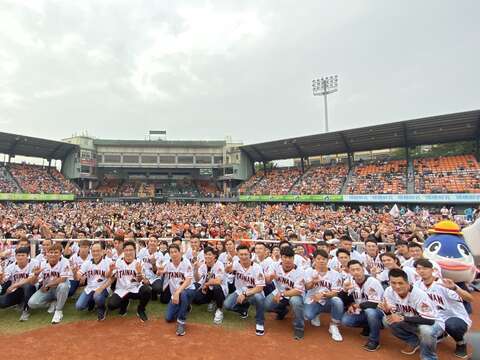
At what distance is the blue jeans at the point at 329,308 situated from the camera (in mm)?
5094

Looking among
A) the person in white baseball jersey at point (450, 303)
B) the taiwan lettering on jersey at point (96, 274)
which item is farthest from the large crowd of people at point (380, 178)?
the taiwan lettering on jersey at point (96, 274)

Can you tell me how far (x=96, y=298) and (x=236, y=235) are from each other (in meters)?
5.30

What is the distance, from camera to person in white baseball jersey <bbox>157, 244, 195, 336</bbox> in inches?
207

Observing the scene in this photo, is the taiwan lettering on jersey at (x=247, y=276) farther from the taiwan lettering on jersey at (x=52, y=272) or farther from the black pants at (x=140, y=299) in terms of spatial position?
the taiwan lettering on jersey at (x=52, y=272)

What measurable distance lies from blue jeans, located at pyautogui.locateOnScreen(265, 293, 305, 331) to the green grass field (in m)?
0.56

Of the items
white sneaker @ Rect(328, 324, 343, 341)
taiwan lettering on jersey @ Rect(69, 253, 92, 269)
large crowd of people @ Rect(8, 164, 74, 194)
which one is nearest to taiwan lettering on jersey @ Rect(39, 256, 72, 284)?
taiwan lettering on jersey @ Rect(69, 253, 92, 269)

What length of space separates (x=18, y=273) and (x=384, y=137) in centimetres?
3207

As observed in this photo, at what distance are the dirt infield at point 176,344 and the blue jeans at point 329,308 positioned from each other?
1.01ft

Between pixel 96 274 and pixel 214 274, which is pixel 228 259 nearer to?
pixel 214 274

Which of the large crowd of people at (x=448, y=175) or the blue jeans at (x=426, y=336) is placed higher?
the large crowd of people at (x=448, y=175)

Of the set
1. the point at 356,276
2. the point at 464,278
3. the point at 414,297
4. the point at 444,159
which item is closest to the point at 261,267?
the point at 356,276

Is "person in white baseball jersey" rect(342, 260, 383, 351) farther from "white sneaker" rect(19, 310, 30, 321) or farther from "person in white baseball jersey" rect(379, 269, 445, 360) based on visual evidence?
"white sneaker" rect(19, 310, 30, 321)

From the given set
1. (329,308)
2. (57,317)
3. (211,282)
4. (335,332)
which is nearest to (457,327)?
(335,332)

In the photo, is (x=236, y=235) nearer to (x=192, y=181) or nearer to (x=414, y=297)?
(x=414, y=297)
